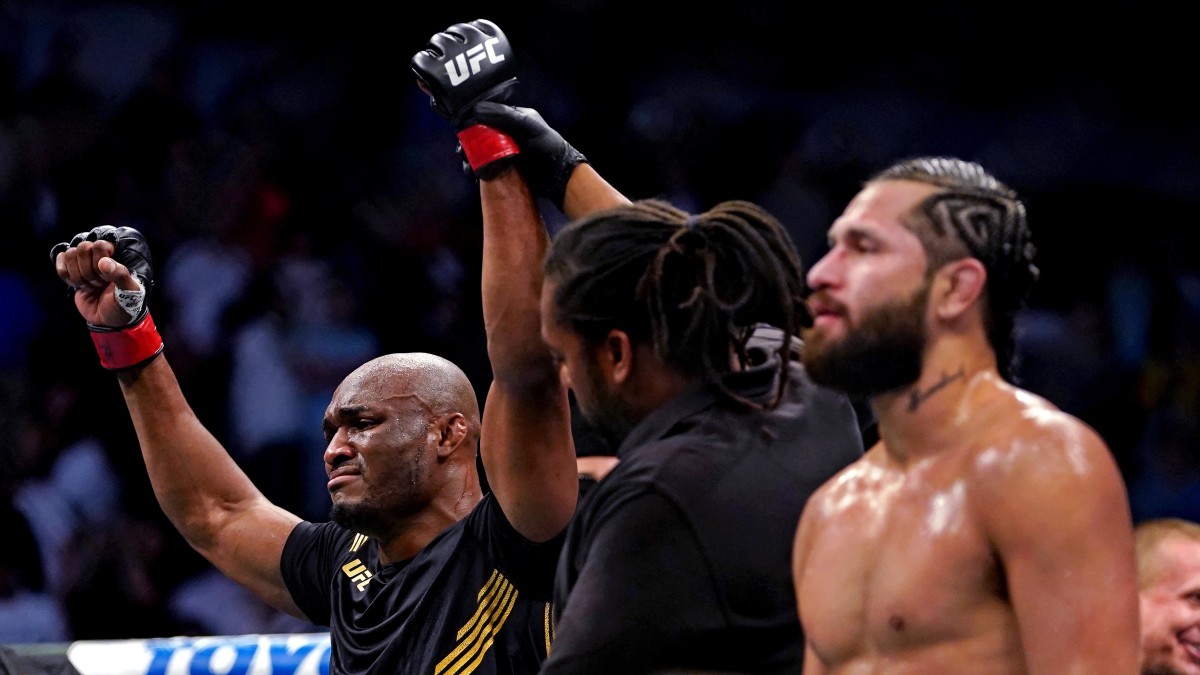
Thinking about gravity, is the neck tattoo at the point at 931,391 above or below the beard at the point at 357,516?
above

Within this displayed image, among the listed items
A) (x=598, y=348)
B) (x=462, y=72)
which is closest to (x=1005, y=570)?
(x=598, y=348)

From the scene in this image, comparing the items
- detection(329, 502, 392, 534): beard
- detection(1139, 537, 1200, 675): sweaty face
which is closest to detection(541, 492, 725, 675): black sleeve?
detection(1139, 537, 1200, 675): sweaty face

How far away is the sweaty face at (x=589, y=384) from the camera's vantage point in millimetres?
1706

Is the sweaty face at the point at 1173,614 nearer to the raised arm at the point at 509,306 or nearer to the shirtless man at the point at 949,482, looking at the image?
the shirtless man at the point at 949,482

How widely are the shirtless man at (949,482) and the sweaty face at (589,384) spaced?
24 centimetres

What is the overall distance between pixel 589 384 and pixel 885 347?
367 millimetres

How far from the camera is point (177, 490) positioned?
2873mm

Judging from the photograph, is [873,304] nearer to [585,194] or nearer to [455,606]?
[585,194]

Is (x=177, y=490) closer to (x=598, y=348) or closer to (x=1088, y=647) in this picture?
(x=598, y=348)

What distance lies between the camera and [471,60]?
6.71 ft

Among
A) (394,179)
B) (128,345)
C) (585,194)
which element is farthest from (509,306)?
(394,179)

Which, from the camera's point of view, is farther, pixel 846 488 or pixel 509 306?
pixel 509 306

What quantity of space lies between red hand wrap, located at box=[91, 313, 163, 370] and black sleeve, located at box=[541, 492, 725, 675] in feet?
4.97

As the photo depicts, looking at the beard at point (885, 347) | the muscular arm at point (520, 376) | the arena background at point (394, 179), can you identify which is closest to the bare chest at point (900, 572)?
the beard at point (885, 347)
